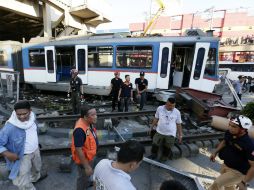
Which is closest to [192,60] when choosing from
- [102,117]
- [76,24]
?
[102,117]

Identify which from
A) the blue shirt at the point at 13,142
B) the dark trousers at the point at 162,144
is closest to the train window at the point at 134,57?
the dark trousers at the point at 162,144

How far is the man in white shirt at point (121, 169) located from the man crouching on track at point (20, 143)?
5.04 feet

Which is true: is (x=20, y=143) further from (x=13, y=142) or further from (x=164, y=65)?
(x=164, y=65)

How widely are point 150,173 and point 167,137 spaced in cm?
87

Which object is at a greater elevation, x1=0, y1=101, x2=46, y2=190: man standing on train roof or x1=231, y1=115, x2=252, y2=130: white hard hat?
x1=231, y1=115, x2=252, y2=130: white hard hat

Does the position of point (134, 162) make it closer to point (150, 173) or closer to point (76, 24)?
point (150, 173)

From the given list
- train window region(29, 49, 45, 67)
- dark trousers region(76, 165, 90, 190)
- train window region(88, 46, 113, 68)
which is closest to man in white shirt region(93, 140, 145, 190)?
dark trousers region(76, 165, 90, 190)

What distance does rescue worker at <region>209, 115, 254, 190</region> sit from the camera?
9.20 feet

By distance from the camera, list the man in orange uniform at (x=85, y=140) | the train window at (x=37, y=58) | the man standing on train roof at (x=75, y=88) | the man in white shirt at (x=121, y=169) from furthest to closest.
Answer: the train window at (x=37, y=58), the man standing on train roof at (x=75, y=88), the man in orange uniform at (x=85, y=140), the man in white shirt at (x=121, y=169)

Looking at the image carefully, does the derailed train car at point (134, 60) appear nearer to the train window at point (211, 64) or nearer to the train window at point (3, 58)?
the train window at point (211, 64)

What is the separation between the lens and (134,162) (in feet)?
6.26

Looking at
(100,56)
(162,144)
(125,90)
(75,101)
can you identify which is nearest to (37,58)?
(100,56)

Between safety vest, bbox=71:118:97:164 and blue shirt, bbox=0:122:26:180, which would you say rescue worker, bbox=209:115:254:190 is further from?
blue shirt, bbox=0:122:26:180

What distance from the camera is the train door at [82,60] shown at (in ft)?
34.4
